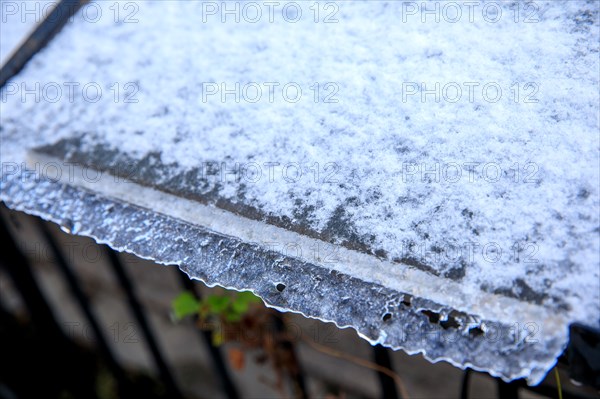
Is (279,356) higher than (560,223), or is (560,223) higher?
(560,223)

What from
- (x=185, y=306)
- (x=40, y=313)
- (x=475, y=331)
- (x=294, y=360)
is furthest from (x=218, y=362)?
(x=475, y=331)

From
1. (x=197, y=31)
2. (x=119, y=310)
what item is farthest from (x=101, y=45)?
(x=119, y=310)

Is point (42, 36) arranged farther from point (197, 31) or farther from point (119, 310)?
point (119, 310)

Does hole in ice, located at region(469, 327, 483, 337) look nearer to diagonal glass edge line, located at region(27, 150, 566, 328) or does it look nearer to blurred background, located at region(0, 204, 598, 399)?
diagonal glass edge line, located at region(27, 150, 566, 328)

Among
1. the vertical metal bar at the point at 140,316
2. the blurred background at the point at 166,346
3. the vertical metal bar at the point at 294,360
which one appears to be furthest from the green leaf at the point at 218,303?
the vertical metal bar at the point at 140,316

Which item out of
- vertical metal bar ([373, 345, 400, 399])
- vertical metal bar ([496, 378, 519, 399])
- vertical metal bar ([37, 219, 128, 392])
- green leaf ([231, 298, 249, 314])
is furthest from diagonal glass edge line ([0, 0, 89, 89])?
vertical metal bar ([496, 378, 519, 399])

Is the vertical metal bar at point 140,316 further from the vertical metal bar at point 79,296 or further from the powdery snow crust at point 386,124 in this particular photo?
the powdery snow crust at point 386,124

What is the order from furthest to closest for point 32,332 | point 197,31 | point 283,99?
point 32,332 → point 197,31 → point 283,99
